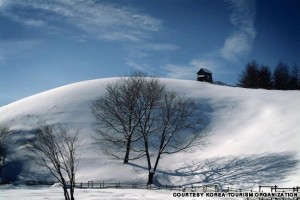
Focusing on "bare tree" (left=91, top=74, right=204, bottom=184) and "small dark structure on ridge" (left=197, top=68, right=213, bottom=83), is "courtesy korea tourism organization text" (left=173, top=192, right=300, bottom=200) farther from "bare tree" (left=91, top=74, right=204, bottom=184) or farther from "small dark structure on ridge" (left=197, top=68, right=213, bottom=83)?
"small dark structure on ridge" (left=197, top=68, right=213, bottom=83)

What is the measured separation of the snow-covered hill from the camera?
118ft

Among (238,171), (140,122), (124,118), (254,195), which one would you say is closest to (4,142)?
(124,118)

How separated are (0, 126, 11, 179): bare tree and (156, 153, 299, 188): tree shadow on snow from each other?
2310 cm

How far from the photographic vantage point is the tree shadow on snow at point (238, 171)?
3322cm

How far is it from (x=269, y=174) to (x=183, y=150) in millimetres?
15565

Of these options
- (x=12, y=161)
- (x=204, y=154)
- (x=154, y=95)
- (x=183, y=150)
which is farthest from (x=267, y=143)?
(x=12, y=161)

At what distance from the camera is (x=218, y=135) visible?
49.9m

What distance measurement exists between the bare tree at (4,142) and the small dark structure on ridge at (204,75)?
49.3 m

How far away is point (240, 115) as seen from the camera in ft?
180

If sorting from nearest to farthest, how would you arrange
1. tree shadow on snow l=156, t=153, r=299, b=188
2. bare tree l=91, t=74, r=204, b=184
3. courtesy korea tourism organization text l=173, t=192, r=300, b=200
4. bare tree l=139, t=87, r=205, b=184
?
courtesy korea tourism organization text l=173, t=192, r=300, b=200, tree shadow on snow l=156, t=153, r=299, b=188, bare tree l=91, t=74, r=204, b=184, bare tree l=139, t=87, r=205, b=184

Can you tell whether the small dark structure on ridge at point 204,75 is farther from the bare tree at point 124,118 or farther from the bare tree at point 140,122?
the bare tree at point 124,118

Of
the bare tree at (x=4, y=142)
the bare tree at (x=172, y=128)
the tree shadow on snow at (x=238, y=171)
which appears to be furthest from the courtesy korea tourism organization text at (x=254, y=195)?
the bare tree at (x=4, y=142)

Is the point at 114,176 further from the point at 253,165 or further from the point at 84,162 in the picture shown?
the point at 253,165

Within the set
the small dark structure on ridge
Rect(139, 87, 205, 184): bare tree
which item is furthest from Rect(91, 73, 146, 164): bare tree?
the small dark structure on ridge
